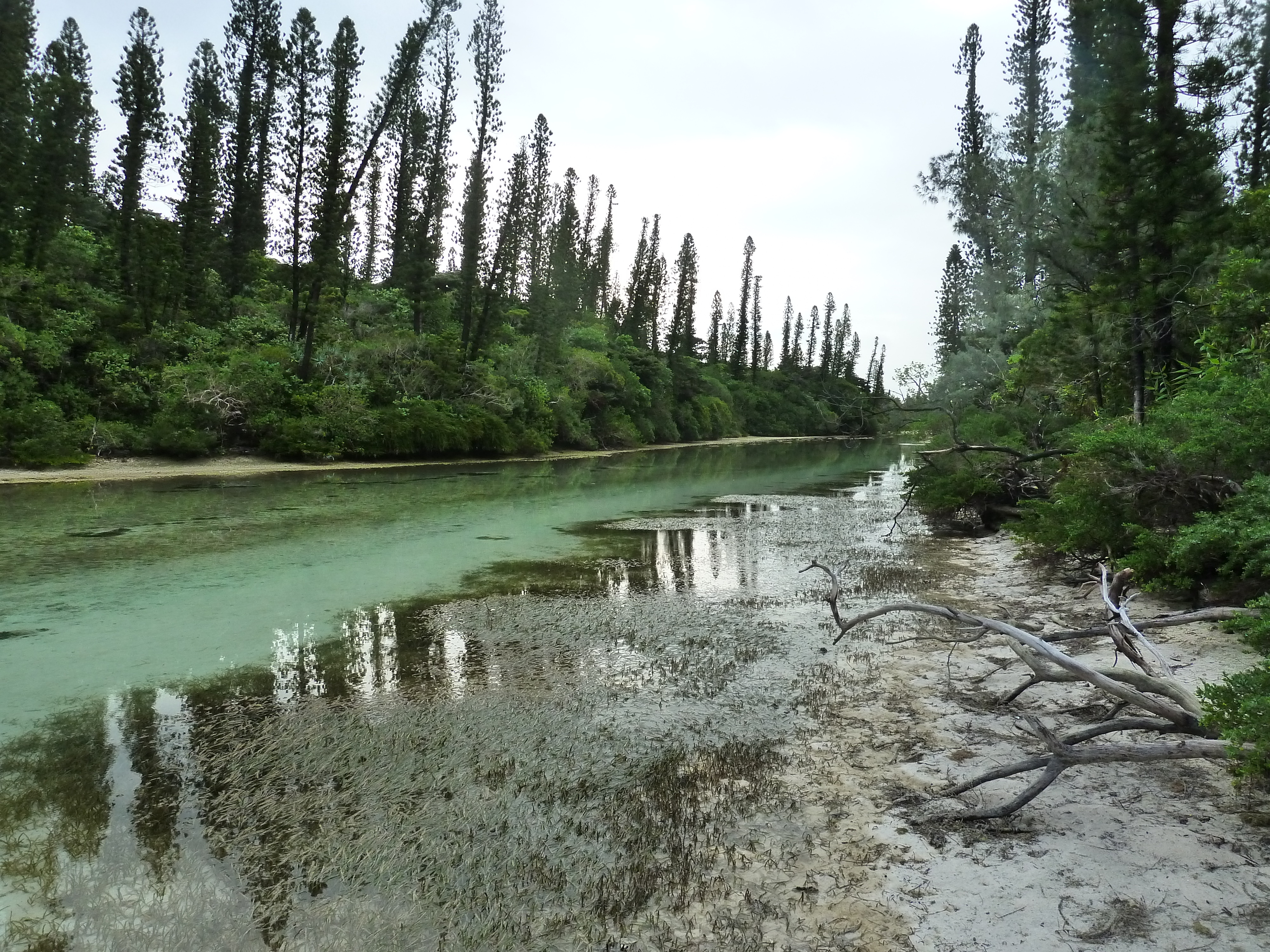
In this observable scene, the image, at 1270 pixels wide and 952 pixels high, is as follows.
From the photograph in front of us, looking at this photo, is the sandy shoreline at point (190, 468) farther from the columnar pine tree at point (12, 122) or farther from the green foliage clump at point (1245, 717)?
the green foliage clump at point (1245, 717)

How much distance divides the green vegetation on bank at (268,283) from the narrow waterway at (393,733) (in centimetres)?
984

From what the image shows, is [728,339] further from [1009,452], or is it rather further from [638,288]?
[1009,452]

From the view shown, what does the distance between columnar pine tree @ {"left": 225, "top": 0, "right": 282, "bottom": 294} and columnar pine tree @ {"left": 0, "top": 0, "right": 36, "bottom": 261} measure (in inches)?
278

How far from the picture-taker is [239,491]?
56.2 ft

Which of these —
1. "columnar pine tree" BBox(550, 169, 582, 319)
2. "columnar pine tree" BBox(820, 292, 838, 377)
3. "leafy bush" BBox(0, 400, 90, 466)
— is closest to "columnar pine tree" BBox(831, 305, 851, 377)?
"columnar pine tree" BBox(820, 292, 838, 377)

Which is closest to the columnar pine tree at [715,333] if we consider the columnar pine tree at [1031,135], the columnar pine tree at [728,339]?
the columnar pine tree at [728,339]

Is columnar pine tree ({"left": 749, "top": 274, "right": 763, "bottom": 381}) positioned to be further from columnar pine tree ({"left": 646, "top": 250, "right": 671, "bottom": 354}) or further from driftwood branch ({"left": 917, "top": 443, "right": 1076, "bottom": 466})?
driftwood branch ({"left": 917, "top": 443, "right": 1076, "bottom": 466})

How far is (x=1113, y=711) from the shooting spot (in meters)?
3.71

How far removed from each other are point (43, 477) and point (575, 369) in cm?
2522

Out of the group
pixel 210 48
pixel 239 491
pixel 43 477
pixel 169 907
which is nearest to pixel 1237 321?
pixel 169 907

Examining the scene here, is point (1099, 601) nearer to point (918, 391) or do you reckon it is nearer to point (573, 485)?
point (573, 485)

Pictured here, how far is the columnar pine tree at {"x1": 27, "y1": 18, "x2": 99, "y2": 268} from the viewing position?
2342 centimetres

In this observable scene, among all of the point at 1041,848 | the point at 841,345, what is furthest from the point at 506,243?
the point at 841,345

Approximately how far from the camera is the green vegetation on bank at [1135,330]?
6.22 metres
